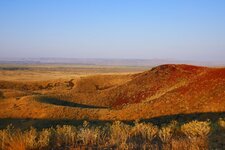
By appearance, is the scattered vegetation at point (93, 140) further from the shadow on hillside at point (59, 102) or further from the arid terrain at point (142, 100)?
the shadow on hillside at point (59, 102)

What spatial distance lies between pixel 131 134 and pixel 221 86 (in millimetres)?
→ 13589

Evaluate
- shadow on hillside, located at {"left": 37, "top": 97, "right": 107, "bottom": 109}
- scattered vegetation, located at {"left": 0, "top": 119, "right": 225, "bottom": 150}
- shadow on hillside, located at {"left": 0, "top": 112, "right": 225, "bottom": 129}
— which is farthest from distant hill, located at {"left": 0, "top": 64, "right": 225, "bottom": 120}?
scattered vegetation, located at {"left": 0, "top": 119, "right": 225, "bottom": 150}

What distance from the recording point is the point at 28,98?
1198 inches

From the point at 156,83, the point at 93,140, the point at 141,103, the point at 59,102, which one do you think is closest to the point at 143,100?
the point at 141,103

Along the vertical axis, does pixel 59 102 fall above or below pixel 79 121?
above

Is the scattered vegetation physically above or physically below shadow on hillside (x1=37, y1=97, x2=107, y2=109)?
above

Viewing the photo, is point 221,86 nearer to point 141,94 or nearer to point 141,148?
point 141,94

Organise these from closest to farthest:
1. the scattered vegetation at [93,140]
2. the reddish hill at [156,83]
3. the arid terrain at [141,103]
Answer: the scattered vegetation at [93,140] < the arid terrain at [141,103] < the reddish hill at [156,83]

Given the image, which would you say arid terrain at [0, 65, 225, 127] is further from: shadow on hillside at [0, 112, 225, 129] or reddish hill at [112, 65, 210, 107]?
shadow on hillside at [0, 112, 225, 129]

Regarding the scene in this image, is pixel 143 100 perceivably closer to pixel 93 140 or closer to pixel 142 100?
pixel 142 100

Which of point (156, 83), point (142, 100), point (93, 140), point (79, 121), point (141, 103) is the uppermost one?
point (93, 140)

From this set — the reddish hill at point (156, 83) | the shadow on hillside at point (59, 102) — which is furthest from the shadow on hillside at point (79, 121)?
the reddish hill at point (156, 83)

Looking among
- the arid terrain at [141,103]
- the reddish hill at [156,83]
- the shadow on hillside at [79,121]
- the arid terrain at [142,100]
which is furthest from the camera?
the reddish hill at [156,83]

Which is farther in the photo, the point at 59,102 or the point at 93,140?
the point at 59,102
